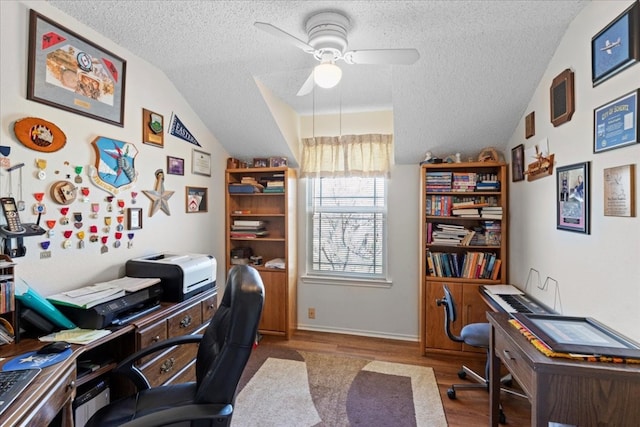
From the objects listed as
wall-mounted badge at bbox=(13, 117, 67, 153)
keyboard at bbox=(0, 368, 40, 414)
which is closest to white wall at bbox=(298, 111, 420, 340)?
wall-mounted badge at bbox=(13, 117, 67, 153)

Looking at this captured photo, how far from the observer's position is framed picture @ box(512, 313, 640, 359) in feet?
3.99

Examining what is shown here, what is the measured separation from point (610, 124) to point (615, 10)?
513mm

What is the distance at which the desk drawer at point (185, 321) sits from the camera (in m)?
1.90

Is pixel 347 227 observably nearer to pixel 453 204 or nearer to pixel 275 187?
pixel 275 187

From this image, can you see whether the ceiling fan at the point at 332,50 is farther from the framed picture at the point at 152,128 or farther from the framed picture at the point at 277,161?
the framed picture at the point at 277,161

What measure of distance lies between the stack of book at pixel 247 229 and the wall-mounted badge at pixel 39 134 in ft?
5.93

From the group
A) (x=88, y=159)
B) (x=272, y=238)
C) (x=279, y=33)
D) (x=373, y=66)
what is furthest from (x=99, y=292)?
(x=373, y=66)

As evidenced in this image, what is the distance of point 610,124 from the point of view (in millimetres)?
1449

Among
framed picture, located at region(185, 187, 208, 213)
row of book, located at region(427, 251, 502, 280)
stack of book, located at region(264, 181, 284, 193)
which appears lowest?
row of book, located at region(427, 251, 502, 280)

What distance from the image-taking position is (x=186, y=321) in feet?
6.65

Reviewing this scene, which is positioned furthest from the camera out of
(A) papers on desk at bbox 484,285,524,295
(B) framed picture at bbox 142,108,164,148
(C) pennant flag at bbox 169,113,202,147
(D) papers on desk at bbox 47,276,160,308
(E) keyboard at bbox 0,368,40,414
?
(C) pennant flag at bbox 169,113,202,147

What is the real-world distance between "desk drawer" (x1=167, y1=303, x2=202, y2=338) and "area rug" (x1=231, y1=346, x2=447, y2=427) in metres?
0.63

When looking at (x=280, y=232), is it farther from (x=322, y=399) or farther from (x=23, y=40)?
(x=23, y=40)

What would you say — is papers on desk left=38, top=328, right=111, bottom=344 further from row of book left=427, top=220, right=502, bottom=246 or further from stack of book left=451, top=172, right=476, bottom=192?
stack of book left=451, top=172, right=476, bottom=192
